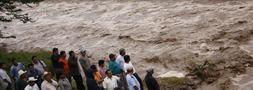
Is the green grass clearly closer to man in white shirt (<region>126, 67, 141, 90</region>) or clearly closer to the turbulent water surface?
the turbulent water surface

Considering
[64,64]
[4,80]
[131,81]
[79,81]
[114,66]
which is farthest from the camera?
[79,81]

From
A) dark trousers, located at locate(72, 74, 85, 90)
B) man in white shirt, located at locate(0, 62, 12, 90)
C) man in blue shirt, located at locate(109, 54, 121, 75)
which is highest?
man in blue shirt, located at locate(109, 54, 121, 75)

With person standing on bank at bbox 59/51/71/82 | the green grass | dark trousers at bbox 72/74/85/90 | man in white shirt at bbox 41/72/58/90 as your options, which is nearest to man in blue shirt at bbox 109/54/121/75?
dark trousers at bbox 72/74/85/90

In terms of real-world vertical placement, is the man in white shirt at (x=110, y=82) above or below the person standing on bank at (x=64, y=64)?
above

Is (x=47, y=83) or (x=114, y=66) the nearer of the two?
(x=47, y=83)

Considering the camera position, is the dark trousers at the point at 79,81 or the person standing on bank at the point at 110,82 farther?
the dark trousers at the point at 79,81

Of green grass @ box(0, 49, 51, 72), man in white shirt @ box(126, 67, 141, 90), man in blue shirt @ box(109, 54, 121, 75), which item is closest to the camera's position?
man in white shirt @ box(126, 67, 141, 90)

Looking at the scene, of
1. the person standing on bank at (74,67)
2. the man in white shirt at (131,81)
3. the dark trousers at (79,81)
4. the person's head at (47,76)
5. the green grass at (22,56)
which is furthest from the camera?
the green grass at (22,56)

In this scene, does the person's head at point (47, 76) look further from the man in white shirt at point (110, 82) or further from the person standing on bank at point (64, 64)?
the person standing on bank at point (64, 64)

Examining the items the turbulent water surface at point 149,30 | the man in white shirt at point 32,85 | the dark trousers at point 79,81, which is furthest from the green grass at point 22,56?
the man in white shirt at point 32,85

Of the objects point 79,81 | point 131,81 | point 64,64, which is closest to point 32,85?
point 131,81

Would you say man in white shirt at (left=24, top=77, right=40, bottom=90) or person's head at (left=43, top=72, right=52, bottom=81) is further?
man in white shirt at (left=24, top=77, right=40, bottom=90)

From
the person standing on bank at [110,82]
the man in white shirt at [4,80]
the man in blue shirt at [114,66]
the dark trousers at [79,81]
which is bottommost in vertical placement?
the dark trousers at [79,81]

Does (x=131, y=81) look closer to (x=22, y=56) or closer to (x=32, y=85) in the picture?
(x=32, y=85)
